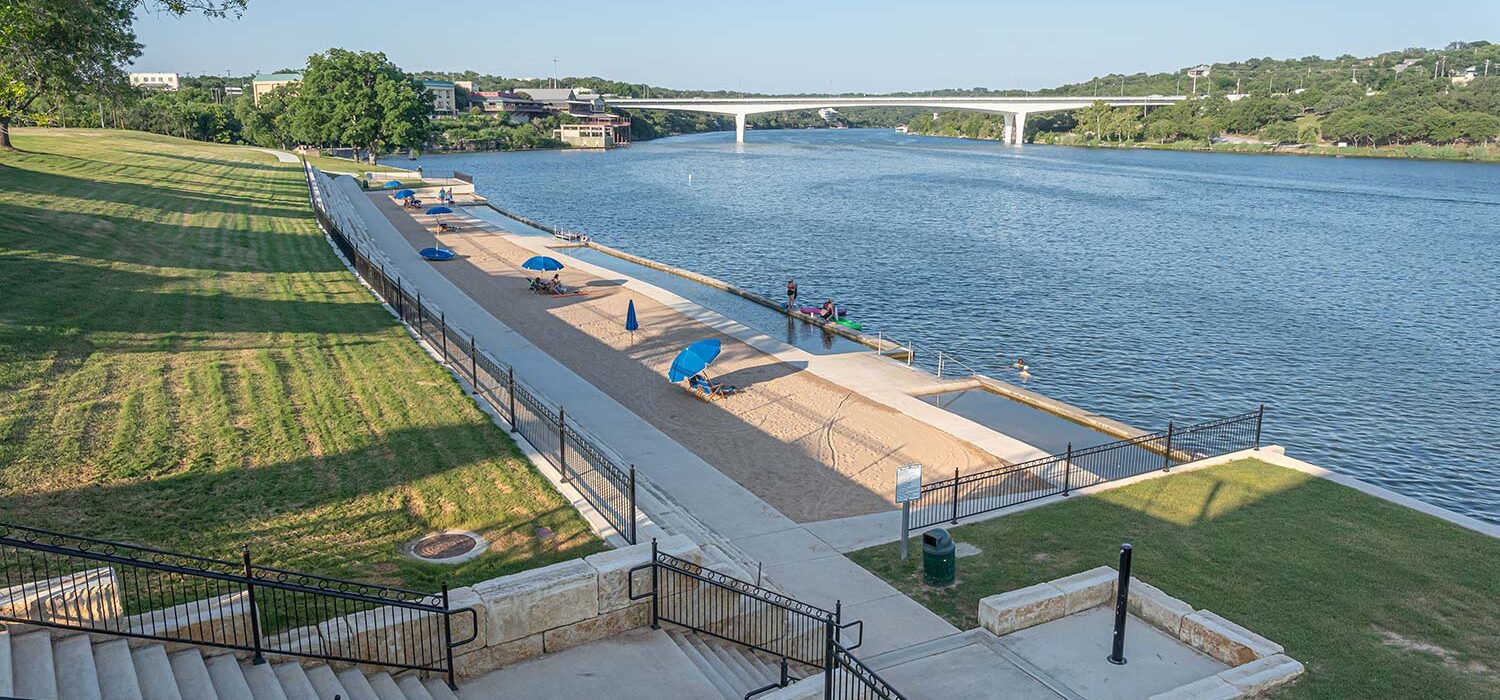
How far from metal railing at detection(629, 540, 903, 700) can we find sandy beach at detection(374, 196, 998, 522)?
4.60 m

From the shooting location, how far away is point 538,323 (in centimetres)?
3409

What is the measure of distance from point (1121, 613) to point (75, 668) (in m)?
10.8

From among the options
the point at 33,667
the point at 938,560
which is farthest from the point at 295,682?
the point at 938,560

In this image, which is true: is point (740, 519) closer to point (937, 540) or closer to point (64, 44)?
point (937, 540)

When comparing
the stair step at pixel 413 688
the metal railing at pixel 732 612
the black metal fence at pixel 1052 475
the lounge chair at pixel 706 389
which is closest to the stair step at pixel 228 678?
the stair step at pixel 413 688

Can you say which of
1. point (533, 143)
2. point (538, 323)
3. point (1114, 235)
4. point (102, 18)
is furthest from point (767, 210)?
point (533, 143)

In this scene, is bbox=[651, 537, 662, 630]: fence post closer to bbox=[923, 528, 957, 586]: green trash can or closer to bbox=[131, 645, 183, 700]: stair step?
bbox=[923, 528, 957, 586]: green trash can

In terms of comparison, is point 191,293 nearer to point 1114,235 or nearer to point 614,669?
point 614,669

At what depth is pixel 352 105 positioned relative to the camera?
10456 centimetres

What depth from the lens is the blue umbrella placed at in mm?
25297

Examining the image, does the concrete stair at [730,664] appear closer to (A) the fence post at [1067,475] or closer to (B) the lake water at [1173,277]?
(A) the fence post at [1067,475]

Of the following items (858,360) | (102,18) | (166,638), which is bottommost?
(858,360)

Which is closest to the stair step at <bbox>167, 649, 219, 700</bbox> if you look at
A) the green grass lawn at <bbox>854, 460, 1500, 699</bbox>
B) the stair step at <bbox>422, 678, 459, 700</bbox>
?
the stair step at <bbox>422, 678, 459, 700</bbox>

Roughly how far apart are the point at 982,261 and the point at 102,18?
147 ft
